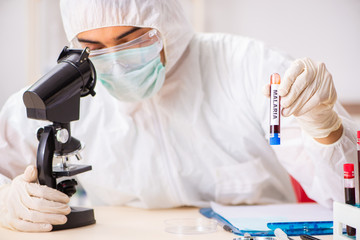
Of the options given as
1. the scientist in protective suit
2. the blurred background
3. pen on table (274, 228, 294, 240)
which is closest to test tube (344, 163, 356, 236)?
pen on table (274, 228, 294, 240)

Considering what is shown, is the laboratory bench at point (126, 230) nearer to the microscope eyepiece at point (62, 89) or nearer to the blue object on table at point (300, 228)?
the blue object on table at point (300, 228)

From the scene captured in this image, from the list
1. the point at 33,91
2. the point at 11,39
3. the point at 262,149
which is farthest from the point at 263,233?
the point at 11,39

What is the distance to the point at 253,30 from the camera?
10.1 ft

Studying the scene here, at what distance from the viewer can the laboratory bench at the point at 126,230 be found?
1039 mm

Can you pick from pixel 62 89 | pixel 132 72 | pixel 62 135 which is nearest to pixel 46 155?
pixel 62 135

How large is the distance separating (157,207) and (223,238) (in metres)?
0.45

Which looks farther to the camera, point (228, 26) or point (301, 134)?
point (228, 26)

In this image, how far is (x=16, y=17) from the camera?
2939mm

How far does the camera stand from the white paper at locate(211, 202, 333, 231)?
3.58 feet

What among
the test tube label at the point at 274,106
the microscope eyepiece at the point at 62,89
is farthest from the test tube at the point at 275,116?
the microscope eyepiece at the point at 62,89

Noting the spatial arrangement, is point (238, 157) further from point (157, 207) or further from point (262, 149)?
point (157, 207)

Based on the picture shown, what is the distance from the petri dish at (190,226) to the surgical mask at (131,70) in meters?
0.43

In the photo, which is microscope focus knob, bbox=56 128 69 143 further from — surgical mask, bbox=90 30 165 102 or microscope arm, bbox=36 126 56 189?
surgical mask, bbox=90 30 165 102

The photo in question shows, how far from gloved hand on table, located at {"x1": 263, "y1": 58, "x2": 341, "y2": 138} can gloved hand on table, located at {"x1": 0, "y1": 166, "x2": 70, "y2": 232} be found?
59 centimetres
